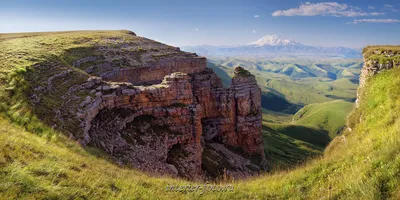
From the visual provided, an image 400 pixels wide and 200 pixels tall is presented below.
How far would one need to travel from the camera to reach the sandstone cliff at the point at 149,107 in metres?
35.3

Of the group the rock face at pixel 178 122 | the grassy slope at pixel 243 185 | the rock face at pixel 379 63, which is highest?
the rock face at pixel 379 63

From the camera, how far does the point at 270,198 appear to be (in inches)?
591

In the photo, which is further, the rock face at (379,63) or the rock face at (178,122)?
the rock face at (178,122)

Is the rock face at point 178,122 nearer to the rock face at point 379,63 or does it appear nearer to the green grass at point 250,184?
the green grass at point 250,184

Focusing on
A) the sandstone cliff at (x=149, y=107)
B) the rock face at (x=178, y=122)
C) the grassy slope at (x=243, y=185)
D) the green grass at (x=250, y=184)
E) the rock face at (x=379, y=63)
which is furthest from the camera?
the rock face at (x=178, y=122)

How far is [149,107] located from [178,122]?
6419 millimetres

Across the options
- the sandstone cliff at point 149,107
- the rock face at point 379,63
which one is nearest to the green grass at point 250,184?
the rock face at point 379,63

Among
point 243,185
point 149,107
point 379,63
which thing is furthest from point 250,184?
point 149,107

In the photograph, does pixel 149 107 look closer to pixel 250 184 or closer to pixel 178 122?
pixel 178 122

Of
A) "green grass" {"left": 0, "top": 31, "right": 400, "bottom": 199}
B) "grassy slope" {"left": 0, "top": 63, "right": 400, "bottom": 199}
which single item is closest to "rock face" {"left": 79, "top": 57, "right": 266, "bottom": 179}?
"green grass" {"left": 0, "top": 31, "right": 400, "bottom": 199}

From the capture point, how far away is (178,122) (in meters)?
51.9

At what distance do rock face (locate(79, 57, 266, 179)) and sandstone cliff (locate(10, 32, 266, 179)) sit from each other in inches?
6.8

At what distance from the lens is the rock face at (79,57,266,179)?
38.0m

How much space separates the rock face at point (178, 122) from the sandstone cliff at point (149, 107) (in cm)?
A: 17
